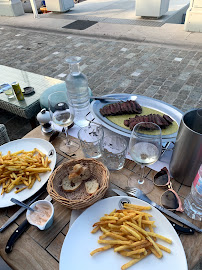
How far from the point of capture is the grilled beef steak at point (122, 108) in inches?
81.2

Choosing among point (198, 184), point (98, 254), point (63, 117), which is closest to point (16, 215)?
point (98, 254)

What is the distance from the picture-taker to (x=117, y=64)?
21.2ft

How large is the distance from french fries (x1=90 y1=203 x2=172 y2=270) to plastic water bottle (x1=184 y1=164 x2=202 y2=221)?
280mm

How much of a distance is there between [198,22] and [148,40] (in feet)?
6.27

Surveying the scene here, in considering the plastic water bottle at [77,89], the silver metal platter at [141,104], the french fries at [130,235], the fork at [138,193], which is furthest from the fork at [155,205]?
the plastic water bottle at [77,89]

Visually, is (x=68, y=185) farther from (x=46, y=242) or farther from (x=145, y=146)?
(x=145, y=146)

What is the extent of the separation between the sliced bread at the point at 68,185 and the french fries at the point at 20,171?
0.21 m

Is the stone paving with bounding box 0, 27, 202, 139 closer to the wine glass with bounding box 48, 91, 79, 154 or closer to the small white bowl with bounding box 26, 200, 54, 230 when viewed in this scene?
the wine glass with bounding box 48, 91, 79, 154

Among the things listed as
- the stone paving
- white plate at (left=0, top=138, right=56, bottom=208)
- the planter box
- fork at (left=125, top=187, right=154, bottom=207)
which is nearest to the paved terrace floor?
the stone paving

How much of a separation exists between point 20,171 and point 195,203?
50.3 inches

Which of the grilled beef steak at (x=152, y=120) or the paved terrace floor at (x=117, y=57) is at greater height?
the grilled beef steak at (x=152, y=120)

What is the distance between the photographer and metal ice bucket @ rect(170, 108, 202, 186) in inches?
51.0

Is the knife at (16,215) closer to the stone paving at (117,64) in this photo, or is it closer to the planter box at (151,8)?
the stone paving at (117,64)

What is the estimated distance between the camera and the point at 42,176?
162 centimetres
